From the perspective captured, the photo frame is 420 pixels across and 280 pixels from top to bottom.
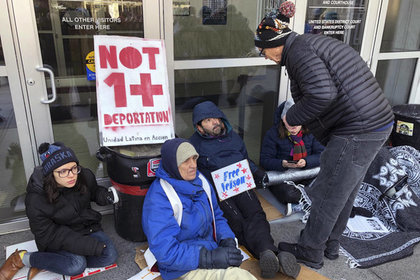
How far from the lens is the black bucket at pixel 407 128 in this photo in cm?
393

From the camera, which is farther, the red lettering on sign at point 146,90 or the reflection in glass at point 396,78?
the reflection in glass at point 396,78

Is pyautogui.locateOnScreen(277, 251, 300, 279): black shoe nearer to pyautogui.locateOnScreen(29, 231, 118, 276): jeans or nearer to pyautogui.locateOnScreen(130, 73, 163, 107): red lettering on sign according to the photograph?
pyautogui.locateOnScreen(29, 231, 118, 276): jeans

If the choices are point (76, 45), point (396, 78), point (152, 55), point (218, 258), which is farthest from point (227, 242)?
point (396, 78)

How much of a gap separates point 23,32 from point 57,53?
0.94 feet

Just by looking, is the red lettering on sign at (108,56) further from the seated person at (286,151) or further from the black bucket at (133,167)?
the seated person at (286,151)

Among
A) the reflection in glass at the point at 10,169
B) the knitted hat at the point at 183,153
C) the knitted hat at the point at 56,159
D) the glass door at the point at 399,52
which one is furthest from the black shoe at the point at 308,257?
the glass door at the point at 399,52

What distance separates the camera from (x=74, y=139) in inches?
124

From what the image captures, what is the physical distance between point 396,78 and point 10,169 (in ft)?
15.2

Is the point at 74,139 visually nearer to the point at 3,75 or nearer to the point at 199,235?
the point at 3,75

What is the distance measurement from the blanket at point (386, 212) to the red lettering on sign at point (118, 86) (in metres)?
1.84

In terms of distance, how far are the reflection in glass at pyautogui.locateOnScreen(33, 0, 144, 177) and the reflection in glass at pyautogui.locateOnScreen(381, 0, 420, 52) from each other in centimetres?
303

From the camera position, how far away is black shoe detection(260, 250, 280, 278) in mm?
2293

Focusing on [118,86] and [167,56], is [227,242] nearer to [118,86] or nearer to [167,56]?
[118,86]

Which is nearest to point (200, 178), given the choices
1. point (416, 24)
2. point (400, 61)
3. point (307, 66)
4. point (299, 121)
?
point (299, 121)
